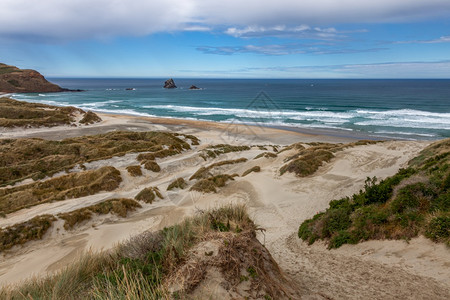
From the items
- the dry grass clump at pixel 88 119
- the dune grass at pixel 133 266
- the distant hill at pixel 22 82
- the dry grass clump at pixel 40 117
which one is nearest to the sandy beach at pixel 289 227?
the dune grass at pixel 133 266

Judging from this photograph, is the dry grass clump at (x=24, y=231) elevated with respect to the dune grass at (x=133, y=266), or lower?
lower

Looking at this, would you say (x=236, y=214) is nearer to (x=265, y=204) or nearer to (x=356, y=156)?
(x=265, y=204)

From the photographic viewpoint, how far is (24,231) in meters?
10.9

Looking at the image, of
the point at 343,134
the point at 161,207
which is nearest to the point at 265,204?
the point at 161,207

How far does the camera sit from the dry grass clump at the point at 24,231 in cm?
1045

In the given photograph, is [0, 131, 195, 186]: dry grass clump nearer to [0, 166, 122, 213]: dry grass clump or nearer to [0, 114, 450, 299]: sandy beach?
[0, 114, 450, 299]: sandy beach

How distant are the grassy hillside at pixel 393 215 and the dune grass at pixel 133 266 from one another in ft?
10.6

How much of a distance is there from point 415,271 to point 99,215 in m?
11.9

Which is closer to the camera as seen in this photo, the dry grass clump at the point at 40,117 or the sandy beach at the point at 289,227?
the sandy beach at the point at 289,227

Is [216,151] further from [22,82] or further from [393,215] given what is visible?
[22,82]

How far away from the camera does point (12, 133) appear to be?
36.2m

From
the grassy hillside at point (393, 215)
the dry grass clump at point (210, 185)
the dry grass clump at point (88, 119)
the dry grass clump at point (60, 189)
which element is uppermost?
the grassy hillside at point (393, 215)

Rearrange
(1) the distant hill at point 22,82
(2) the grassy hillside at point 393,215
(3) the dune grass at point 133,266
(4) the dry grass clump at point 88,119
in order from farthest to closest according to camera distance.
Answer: (1) the distant hill at point 22,82, (4) the dry grass clump at point 88,119, (2) the grassy hillside at point 393,215, (3) the dune grass at point 133,266

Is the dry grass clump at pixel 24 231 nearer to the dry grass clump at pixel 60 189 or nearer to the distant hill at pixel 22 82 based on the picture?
the dry grass clump at pixel 60 189
